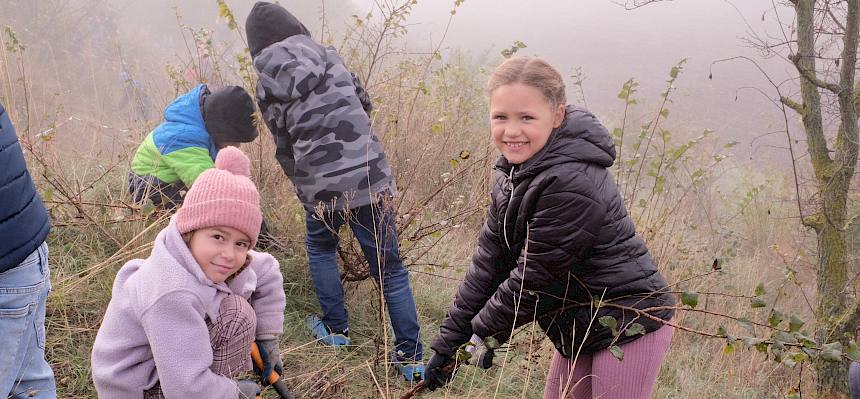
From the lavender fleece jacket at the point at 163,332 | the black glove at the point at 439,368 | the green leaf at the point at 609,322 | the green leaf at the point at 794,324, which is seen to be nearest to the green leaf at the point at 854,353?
the green leaf at the point at 794,324

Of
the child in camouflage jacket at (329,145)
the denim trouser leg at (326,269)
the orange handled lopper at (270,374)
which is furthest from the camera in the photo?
the denim trouser leg at (326,269)

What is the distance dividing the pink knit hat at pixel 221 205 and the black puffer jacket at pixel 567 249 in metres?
0.82

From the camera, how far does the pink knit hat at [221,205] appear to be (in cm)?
167

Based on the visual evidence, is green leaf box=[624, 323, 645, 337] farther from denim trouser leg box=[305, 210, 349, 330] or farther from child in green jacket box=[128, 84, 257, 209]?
child in green jacket box=[128, 84, 257, 209]

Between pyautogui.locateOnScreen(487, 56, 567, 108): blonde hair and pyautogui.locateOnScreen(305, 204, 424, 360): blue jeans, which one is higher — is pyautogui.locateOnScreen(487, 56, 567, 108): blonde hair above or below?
above

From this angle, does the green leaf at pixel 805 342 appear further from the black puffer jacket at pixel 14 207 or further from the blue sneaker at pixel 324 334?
the black puffer jacket at pixel 14 207

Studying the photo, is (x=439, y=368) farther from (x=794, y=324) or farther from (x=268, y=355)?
(x=794, y=324)

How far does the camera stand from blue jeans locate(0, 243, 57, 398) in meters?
1.58

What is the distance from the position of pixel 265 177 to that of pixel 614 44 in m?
28.2

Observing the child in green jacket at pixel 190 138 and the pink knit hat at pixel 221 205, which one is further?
the child in green jacket at pixel 190 138

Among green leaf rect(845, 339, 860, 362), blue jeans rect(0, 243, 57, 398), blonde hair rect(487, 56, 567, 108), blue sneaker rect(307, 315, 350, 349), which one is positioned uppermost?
blonde hair rect(487, 56, 567, 108)

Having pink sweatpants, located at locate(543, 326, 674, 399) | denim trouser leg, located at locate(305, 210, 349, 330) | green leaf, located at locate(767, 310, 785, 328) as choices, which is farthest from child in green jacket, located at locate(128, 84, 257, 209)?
green leaf, located at locate(767, 310, 785, 328)

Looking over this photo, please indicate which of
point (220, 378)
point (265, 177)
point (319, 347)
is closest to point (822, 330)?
point (319, 347)

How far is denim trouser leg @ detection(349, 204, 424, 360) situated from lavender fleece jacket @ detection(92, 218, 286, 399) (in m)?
1.16
